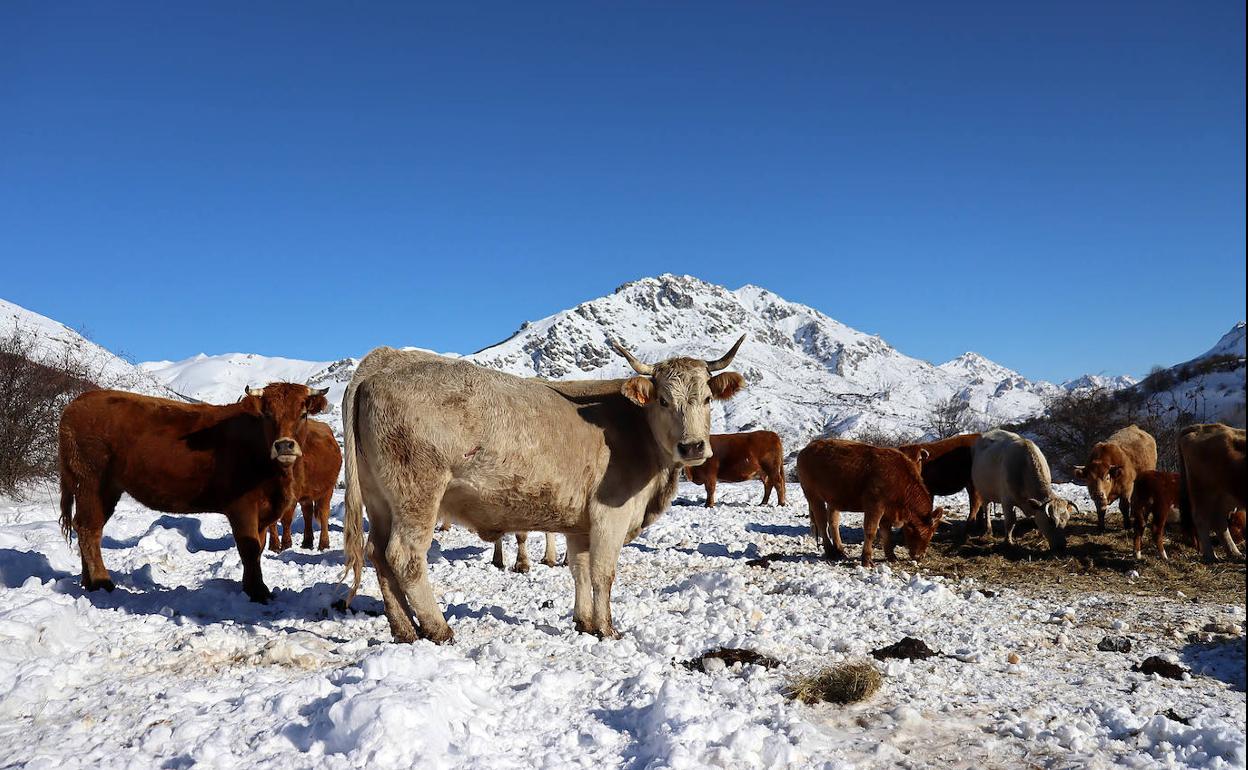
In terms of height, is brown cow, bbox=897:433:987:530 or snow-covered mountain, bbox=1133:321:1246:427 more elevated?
snow-covered mountain, bbox=1133:321:1246:427

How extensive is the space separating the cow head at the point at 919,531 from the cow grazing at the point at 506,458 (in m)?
5.15

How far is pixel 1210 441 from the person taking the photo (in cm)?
1016

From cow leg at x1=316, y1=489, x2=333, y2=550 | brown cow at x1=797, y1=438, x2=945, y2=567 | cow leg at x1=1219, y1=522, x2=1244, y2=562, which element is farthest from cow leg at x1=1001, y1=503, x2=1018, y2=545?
cow leg at x1=316, y1=489, x2=333, y2=550

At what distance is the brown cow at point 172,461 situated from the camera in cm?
781

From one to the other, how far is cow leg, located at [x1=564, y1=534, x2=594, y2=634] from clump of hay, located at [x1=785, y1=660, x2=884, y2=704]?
2.31 meters

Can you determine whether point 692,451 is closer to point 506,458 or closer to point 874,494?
point 506,458

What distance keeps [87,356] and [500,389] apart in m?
32.0

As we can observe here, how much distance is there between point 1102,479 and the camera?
14461 millimetres

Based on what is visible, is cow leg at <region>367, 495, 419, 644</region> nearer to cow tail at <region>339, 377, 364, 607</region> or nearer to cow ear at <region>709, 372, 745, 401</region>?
cow tail at <region>339, 377, 364, 607</region>

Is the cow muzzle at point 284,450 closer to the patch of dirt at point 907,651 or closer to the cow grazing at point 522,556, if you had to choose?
the cow grazing at point 522,556

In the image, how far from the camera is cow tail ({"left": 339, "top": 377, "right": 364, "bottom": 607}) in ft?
20.7

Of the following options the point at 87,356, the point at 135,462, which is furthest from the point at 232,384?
the point at 135,462

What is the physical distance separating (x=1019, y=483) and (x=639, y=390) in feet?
31.5

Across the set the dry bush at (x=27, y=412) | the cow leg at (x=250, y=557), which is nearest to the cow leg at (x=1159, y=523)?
the cow leg at (x=250, y=557)
